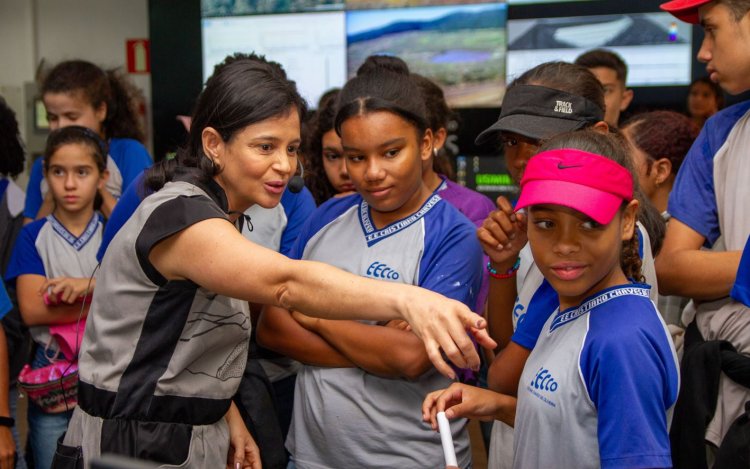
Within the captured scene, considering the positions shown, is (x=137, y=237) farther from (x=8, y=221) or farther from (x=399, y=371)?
(x=8, y=221)

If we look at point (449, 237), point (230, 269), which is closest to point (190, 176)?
point (230, 269)

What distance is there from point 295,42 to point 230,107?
3.89 metres

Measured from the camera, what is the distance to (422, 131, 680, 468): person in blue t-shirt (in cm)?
128

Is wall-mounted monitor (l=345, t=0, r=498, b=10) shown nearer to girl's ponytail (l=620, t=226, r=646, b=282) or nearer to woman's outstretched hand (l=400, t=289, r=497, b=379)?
girl's ponytail (l=620, t=226, r=646, b=282)

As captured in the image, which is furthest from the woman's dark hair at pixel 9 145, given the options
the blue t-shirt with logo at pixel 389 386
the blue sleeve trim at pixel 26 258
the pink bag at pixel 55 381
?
the blue t-shirt with logo at pixel 389 386

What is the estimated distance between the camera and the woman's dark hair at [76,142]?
2729 millimetres

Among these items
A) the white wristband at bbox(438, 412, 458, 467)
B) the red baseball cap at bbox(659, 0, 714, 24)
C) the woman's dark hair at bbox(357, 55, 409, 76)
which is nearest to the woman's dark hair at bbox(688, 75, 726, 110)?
the woman's dark hair at bbox(357, 55, 409, 76)

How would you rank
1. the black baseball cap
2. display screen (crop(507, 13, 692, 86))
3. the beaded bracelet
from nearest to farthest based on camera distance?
the beaded bracelet < the black baseball cap < display screen (crop(507, 13, 692, 86))

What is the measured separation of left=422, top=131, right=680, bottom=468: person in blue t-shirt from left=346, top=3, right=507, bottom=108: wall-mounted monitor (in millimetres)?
3589

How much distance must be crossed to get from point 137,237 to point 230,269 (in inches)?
8.6

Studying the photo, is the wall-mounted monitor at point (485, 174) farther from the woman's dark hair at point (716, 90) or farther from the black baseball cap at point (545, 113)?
the black baseball cap at point (545, 113)

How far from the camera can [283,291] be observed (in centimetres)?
137

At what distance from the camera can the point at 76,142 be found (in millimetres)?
2732

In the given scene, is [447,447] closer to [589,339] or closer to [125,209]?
[589,339]
